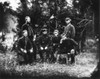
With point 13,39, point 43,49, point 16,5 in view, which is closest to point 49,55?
point 43,49

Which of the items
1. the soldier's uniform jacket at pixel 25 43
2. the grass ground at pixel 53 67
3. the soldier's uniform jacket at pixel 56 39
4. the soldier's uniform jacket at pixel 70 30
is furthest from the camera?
the soldier's uniform jacket at pixel 25 43

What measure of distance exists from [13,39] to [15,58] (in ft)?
1.72

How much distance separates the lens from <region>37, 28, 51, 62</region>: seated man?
596 centimetres

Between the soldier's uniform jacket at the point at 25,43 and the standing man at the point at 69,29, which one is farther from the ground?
the standing man at the point at 69,29

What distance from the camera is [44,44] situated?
19.8ft

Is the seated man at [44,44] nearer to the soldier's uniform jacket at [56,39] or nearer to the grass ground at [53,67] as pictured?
the soldier's uniform jacket at [56,39]

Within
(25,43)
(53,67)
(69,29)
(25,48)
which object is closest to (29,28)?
(25,43)

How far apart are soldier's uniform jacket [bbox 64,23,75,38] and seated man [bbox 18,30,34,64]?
41.7 inches

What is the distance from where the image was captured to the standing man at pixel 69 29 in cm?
580

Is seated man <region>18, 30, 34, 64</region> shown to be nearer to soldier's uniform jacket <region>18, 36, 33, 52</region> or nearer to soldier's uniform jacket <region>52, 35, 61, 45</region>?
soldier's uniform jacket <region>18, 36, 33, 52</region>

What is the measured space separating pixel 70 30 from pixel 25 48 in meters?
1.38

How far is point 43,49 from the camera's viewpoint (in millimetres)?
5984

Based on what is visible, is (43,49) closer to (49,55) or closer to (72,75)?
(49,55)

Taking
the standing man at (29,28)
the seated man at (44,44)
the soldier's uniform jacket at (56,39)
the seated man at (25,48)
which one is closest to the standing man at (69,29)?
the soldier's uniform jacket at (56,39)
